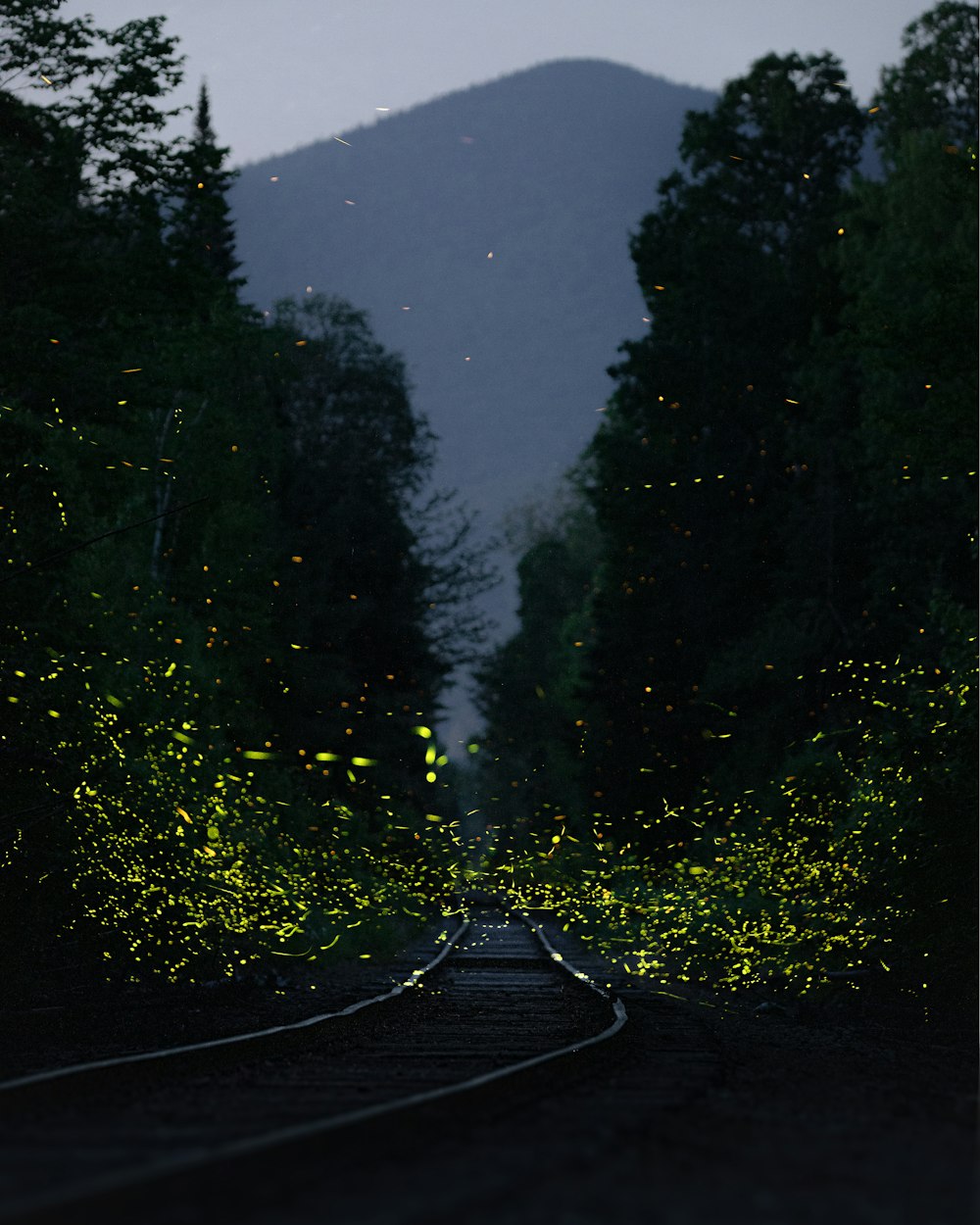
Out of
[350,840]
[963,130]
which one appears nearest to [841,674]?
[350,840]

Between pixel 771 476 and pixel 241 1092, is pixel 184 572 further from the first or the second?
pixel 241 1092

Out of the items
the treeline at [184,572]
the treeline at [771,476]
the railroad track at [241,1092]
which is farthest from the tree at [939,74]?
the railroad track at [241,1092]

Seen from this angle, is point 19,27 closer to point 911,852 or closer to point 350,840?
point 911,852

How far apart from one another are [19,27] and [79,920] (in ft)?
47.7

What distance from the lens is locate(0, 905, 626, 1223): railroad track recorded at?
5.54 meters

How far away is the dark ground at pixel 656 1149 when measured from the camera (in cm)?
541

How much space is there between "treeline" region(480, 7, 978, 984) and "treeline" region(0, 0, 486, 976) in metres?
6.39

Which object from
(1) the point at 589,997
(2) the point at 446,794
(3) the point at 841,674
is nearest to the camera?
(1) the point at 589,997

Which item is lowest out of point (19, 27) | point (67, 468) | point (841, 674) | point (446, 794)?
point (446, 794)

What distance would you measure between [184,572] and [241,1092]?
29874 mm

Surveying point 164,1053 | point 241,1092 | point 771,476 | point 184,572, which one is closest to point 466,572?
point 771,476

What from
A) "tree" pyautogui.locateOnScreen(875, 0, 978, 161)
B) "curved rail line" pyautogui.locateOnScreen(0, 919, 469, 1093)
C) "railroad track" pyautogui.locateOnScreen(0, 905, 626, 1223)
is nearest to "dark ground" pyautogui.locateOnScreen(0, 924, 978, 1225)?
"railroad track" pyautogui.locateOnScreen(0, 905, 626, 1223)

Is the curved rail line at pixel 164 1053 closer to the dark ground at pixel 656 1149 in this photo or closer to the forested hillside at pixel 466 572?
the dark ground at pixel 656 1149

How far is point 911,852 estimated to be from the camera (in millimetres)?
16328
